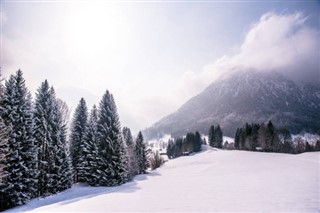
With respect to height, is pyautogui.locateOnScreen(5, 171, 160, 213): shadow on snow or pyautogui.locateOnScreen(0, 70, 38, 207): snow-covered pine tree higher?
pyautogui.locateOnScreen(0, 70, 38, 207): snow-covered pine tree

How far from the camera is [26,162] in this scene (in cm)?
2377

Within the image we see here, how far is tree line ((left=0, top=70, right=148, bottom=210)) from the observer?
2218cm

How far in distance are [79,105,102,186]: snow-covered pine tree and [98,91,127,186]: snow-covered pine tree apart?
0.77m

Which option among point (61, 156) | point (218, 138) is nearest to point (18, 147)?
point (61, 156)

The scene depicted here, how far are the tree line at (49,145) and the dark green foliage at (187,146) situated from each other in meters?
84.9

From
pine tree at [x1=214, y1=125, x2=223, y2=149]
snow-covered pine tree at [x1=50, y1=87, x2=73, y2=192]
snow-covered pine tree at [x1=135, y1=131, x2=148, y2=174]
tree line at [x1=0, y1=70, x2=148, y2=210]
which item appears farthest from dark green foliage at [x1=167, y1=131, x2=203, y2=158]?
snow-covered pine tree at [x1=50, y1=87, x2=73, y2=192]

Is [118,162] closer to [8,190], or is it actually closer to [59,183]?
[59,183]

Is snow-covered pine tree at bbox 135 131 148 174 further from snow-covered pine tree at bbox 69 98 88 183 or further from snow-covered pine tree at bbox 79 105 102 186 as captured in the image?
snow-covered pine tree at bbox 79 105 102 186

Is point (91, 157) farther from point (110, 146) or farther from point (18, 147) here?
point (18, 147)

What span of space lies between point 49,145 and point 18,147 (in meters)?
6.50

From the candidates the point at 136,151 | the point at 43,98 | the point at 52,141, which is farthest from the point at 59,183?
the point at 136,151

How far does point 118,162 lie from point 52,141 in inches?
387

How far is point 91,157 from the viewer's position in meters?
35.5

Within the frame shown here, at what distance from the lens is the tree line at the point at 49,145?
22.2m
